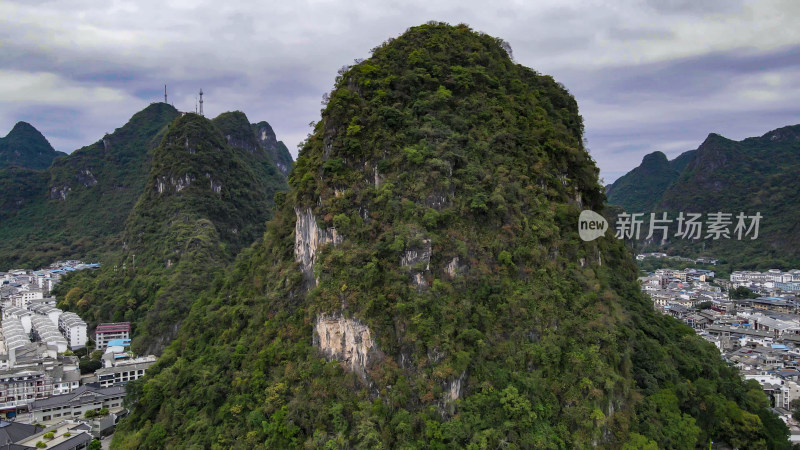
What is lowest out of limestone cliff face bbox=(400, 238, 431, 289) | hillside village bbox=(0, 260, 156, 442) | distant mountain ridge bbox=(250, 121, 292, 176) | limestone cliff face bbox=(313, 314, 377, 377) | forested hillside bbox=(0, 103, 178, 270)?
hillside village bbox=(0, 260, 156, 442)

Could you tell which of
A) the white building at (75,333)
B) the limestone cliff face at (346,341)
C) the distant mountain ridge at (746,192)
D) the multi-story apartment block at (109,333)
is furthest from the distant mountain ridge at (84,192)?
the distant mountain ridge at (746,192)

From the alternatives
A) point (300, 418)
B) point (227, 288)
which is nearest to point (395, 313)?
point (300, 418)

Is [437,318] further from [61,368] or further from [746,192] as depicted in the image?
[746,192]

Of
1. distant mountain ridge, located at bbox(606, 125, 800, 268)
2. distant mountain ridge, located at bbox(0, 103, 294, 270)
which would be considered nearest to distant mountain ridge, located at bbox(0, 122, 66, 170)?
distant mountain ridge, located at bbox(0, 103, 294, 270)

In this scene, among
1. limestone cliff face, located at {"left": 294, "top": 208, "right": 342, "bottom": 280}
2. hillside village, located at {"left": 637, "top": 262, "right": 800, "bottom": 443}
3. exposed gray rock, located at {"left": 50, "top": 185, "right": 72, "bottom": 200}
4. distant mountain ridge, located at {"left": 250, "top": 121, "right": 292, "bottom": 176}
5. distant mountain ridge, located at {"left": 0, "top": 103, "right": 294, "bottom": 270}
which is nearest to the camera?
limestone cliff face, located at {"left": 294, "top": 208, "right": 342, "bottom": 280}

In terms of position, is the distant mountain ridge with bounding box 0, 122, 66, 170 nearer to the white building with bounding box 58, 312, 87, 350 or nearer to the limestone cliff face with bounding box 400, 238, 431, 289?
the white building with bounding box 58, 312, 87, 350

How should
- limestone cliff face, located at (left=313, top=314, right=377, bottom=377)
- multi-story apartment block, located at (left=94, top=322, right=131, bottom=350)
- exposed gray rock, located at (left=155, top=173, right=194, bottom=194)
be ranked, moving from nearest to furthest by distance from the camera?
limestone cliff face, located at (left=313, top=314, right=377, bottom=377)
multi-story apartment block, located at (left=94, top=322, right=131, bottom=350)
exposed gray rock, located at (left=155, top=173, right=194, bottom=194)

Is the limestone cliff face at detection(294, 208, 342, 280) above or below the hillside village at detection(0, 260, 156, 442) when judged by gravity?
above
